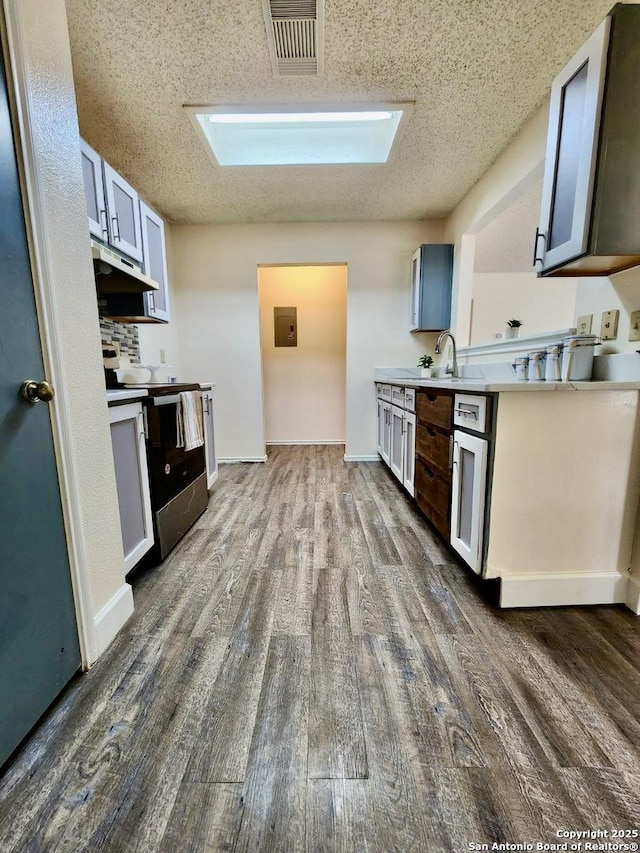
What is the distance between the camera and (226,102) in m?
1.86

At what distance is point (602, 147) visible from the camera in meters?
1.13

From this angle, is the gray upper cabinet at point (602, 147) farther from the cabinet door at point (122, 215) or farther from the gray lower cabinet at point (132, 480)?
the cabinet door at point (122, 215)

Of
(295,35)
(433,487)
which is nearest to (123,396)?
(433,487)

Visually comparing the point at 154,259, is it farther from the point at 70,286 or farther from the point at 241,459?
the point at 241,459

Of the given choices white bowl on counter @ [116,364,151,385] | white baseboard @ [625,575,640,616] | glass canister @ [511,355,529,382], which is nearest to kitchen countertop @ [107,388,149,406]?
white bowl on counter @ [116,364,151,385]

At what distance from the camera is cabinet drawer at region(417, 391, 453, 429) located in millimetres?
1664

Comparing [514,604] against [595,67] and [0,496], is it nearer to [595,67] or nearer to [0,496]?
[0,496]

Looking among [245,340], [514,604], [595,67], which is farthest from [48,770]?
[245,340]

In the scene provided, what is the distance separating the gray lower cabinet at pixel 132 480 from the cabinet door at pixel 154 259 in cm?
103

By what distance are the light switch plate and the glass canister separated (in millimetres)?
246

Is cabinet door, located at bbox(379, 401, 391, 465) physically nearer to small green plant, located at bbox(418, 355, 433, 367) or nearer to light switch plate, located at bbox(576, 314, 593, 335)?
small green plant, located at bbox(418, 355, 433, 367)

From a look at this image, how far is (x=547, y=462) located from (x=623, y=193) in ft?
3.18

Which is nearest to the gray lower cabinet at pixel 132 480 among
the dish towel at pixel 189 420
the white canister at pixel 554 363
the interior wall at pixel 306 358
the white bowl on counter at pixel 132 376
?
the dish towel at pixel 189 420

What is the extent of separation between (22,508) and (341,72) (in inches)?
90.9
